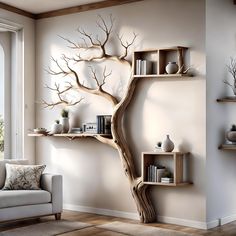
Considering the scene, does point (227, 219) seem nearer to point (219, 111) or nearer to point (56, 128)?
point (219, 111)

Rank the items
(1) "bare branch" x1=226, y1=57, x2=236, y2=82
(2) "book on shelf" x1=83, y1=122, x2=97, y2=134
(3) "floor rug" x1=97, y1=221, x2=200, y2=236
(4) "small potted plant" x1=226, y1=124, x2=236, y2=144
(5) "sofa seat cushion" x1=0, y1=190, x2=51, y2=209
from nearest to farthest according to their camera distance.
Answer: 1. (3) "floor rug" x1=97, y1=221, x2=200, y2=236
2. (5) "sofa seat cushion" x1=0, y1=190, x2=51, y2=209
3. (4) "small potted plant" x1=226, y1=124, x2=236, y2=144
4. (1) "bare branch" x1=226, y1=57, x2=236, y2=82
5. (2) "book on shelf" x1=83, y1=122, x2=97, y2=134

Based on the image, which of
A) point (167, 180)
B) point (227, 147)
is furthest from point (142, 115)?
point (227, 147)

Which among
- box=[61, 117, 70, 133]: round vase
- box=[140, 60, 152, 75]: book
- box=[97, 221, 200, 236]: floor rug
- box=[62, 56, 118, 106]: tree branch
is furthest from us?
box=[61, 117, 70, 133]: round vase

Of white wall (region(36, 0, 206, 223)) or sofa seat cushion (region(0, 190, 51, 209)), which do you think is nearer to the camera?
sofa seat cushion (region(0, 190, 51, 209))

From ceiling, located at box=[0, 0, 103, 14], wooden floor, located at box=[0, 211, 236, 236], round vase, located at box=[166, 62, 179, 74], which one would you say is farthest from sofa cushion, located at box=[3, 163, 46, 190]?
ceiling, located at box=[0, 0, 103, 14]

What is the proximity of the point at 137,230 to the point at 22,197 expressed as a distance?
1394 millimetres

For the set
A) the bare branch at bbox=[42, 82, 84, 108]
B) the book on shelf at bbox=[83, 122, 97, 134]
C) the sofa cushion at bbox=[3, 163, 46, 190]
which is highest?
the bare branch at bbox=[42, 82, 84, 108]

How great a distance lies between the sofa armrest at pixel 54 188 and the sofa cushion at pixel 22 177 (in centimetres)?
9

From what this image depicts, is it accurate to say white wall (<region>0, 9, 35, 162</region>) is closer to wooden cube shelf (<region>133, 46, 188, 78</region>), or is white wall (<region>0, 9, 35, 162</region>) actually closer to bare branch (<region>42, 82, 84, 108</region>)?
bare branch (<region>42, 82, 84, 108</region>)

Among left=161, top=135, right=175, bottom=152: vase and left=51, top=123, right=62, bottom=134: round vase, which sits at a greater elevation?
left=51, top=123, right=62, bottom=134: round vase

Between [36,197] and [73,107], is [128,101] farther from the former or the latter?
[36,197]

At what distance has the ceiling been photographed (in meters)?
6.37

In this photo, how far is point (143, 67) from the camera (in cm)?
575

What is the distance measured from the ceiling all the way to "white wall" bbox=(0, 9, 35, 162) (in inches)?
9.0
